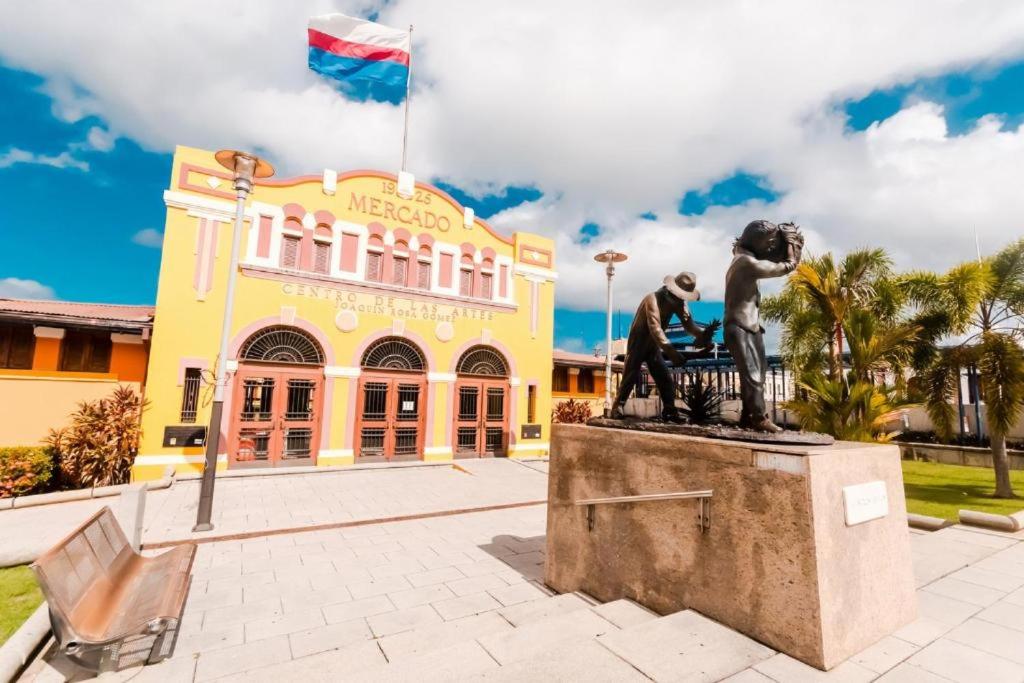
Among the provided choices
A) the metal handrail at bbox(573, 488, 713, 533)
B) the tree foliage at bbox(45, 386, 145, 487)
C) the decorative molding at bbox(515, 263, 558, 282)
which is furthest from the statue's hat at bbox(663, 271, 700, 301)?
the tree foliage at bbox(45, 386, 145, 487)

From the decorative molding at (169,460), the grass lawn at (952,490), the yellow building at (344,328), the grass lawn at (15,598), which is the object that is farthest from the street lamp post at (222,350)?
the grass lawn at (952,490)

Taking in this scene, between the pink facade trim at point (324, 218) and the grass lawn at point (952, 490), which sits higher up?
the pink facade trim at point (324, 218)

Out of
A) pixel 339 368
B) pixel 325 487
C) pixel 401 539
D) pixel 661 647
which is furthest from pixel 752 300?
pixel 339 368

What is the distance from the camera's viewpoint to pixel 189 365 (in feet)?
37.6

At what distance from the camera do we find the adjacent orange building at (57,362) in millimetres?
10289

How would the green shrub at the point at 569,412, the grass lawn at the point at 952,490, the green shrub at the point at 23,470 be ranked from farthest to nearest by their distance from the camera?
the green shrub at the point at 569,412, the green shrub at the point at 23,470, the grass lawn at the point at 952,490

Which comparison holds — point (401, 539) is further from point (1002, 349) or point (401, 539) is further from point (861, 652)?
point (1002, 349)

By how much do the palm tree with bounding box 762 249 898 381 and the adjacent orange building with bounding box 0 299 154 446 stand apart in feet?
51.8

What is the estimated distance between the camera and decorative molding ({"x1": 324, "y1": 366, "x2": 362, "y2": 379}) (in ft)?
42.6

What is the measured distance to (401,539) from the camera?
7031mm

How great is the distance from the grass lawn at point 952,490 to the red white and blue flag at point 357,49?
56.2 feet

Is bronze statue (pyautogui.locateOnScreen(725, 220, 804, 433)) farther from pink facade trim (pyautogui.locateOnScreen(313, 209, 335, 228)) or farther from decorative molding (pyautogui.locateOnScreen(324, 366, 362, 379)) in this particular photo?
pink facade trim (pyautogui.locateOnScreen(313, 209, 335, 228))

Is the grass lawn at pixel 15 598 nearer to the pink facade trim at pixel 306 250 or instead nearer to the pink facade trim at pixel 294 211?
the pink facade trim at pixel 306 250

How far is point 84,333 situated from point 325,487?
6.96m
